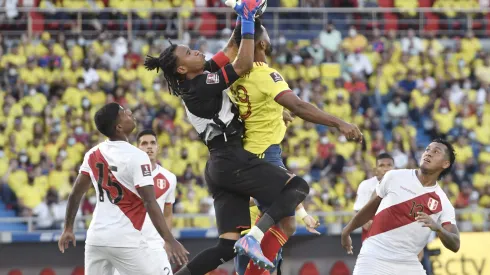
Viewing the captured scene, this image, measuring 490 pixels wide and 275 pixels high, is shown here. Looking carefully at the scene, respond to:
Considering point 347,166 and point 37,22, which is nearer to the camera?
point 347,166

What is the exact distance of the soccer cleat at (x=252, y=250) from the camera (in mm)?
8867

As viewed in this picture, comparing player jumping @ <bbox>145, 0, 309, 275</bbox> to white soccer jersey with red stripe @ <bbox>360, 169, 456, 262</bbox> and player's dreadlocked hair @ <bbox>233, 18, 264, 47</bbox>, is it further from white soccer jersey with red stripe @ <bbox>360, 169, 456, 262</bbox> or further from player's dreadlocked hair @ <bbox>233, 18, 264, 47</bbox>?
white soccer jersey with red stripe @ <bbox>360, 169, 456, 262</bbox>

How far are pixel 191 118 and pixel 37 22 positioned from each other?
14166 mm

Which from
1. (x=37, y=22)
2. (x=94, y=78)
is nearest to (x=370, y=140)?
(x=94, y=78)

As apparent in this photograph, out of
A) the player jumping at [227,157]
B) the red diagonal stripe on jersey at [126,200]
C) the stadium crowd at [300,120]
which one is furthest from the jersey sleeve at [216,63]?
the stadium crowd at [300,120]

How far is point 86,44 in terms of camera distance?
2231 cm

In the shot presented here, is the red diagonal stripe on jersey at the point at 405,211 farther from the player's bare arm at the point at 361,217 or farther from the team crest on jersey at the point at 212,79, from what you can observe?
the team crest on jersey at the point at 212,79

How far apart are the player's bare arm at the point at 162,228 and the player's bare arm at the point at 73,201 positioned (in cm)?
66

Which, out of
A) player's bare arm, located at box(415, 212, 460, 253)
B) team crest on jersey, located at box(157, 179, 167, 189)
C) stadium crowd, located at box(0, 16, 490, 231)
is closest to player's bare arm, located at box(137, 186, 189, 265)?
player's bare arm, located at box(415, 212, 460, 253)

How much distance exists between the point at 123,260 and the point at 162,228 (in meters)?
0.53

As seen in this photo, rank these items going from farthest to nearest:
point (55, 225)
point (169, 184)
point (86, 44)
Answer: point (86, 44)
point (55, 225)
point (169, 184)

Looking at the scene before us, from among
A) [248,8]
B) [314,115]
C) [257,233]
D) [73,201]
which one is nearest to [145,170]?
[73,201]

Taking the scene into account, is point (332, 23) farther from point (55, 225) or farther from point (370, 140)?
point (55, 225)

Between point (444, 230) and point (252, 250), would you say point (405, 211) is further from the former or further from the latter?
point (252, 250)
